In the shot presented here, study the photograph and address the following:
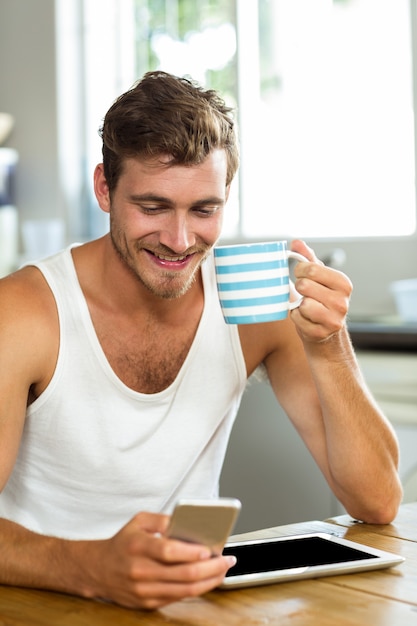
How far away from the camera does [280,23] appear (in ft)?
12.6

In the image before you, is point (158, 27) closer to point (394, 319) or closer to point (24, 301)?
point (394, 319)

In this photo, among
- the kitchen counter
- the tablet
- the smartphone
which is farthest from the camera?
the kitchen counter

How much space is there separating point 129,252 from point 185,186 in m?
0.15

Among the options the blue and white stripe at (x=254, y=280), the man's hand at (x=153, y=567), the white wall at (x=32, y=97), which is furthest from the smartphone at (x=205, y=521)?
the white wall at (x=32, y=97)

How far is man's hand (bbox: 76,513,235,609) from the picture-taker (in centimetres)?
84

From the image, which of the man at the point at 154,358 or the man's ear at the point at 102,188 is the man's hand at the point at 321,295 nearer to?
the man at the point at 154,358

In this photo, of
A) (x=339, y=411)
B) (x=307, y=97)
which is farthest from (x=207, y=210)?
(x=307, y=97)

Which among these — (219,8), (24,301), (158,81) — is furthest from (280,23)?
(24,301)

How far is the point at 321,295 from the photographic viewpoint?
1.21 m

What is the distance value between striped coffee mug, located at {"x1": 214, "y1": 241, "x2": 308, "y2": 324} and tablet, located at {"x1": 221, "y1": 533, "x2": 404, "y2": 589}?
0.92 feet

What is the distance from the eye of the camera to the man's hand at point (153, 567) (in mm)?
836

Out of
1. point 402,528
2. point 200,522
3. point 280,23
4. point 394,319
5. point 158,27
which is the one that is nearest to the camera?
point 200,522

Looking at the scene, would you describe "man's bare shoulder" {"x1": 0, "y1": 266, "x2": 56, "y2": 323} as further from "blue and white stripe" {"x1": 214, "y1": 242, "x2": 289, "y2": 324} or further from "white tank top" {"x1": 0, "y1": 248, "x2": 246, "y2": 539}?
"blue and white stripe" {"x1": 214, "y1": 242, "x2": 289, "y2": 324}

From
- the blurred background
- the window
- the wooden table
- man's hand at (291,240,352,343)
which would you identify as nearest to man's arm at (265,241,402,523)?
man's hand at (291,240,352,343)
